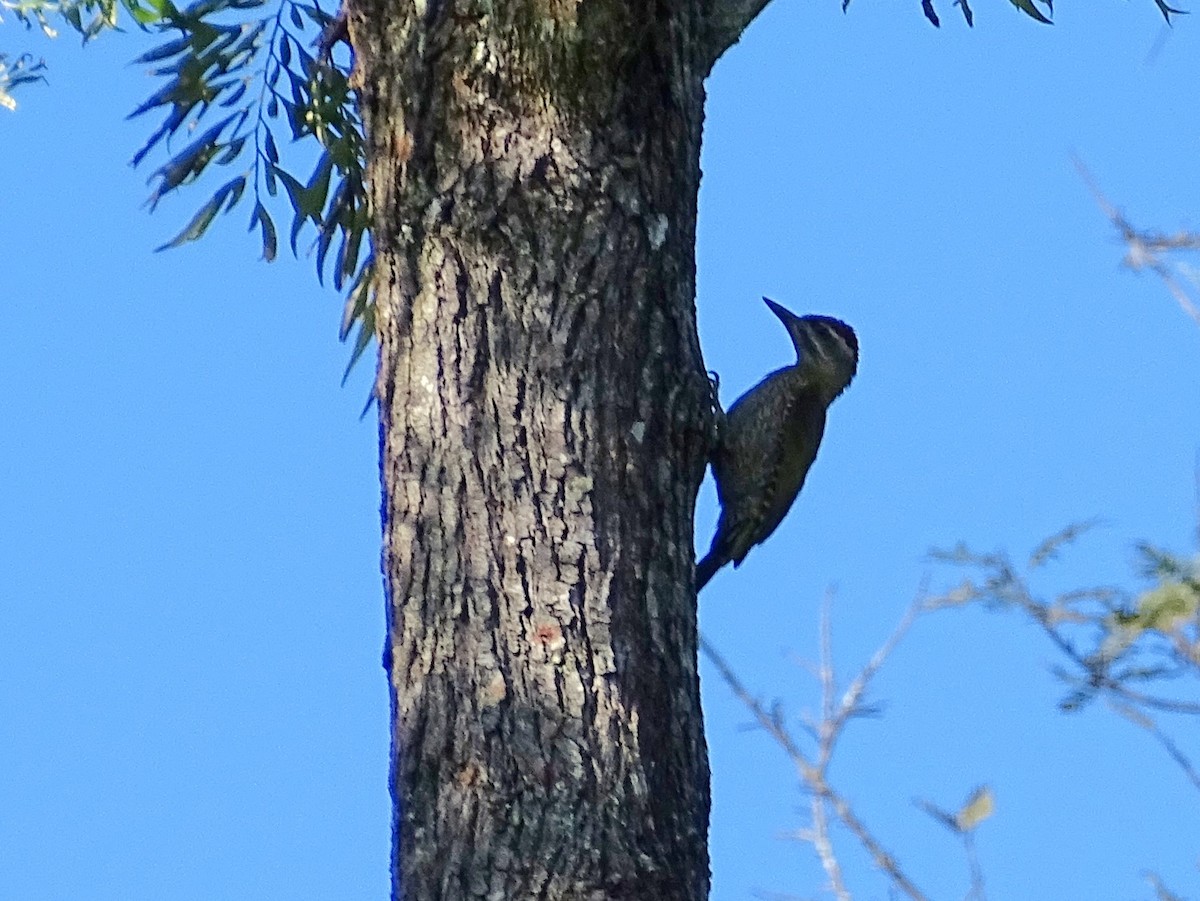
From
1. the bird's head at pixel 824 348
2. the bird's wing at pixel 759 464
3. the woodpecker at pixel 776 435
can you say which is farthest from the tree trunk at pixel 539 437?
the bird's head at pixel 824 348

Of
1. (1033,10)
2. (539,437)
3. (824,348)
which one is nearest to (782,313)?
(824,348)

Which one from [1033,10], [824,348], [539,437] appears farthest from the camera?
[824,348]

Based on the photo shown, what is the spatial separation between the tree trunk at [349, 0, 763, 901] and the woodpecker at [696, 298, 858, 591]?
132 cm

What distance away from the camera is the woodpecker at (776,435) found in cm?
456

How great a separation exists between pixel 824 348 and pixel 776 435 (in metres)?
0.46

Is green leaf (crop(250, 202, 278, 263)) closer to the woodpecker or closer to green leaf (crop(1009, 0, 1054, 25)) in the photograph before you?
the woodpecker

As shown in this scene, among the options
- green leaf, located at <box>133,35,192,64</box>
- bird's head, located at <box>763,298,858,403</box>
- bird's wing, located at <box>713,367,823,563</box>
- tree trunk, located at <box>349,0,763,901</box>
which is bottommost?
tree trunk, located at <box>349,0,763,901</box>

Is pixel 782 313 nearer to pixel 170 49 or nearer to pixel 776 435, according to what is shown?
pixel 776 435

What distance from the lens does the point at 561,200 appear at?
9.59ft

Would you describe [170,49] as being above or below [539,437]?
above

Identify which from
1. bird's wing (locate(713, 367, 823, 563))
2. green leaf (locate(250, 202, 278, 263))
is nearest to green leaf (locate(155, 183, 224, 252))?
green leaf (locate(250, 202, 278, 263))

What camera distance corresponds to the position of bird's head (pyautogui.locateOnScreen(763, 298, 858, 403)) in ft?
16.5

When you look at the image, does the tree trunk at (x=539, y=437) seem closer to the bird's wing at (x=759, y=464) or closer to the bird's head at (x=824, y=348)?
the bird's wing at (x=759, y=464)

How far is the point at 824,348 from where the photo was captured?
5.05 meters
